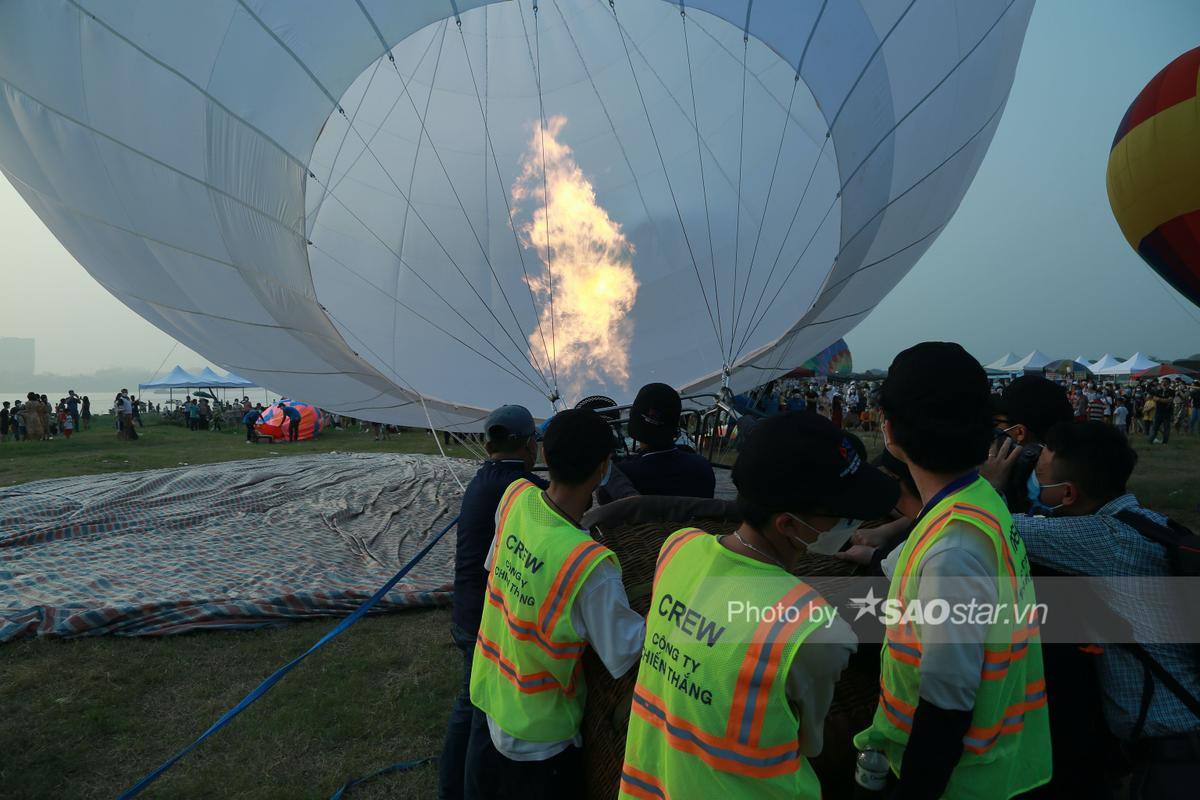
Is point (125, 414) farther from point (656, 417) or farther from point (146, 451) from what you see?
point (656, 417)

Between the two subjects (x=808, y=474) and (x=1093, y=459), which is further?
(x=1093, y=459)

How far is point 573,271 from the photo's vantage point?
21.6 feet

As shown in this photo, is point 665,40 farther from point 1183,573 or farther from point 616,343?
point 1183,573

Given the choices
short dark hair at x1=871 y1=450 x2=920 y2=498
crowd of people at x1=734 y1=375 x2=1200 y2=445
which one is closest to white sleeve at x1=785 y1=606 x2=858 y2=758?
short dark hair at x1=871 y1=450 x2=920 y2=498

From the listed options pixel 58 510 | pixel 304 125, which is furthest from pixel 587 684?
pixel 58 510

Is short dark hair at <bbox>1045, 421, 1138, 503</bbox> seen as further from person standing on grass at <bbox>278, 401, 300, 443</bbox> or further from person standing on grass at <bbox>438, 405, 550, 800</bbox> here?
person standing on grass at <bbox>278, 401, 300, 443</bbox>

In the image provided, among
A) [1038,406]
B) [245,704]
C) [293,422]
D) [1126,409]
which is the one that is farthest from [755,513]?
[1126,409]

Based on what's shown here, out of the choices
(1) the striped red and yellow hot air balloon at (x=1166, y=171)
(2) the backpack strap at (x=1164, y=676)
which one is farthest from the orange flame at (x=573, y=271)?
(1) the striped red and yellow hot air balloon at (x=1166, y=171)

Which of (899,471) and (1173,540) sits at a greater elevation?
(899,471)

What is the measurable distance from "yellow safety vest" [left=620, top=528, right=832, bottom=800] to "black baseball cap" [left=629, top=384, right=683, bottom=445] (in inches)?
53.6

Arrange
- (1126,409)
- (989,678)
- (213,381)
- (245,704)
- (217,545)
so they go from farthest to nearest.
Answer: (213,381)
(1126,409)
(217,545)
(245,704)
(989,678)

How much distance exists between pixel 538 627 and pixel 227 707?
8.66 ft

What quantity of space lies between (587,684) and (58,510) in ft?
23.0

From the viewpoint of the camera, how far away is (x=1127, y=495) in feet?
5.26
